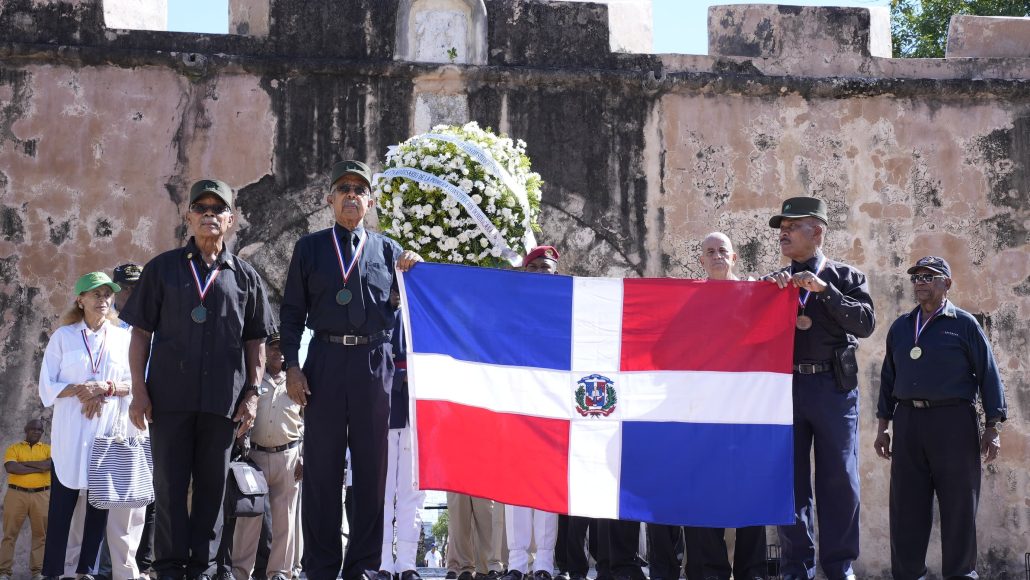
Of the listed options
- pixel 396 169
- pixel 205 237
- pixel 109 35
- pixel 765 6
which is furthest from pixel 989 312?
pixel 109 35

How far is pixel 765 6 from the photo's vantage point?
11.8m

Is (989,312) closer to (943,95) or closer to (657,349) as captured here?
(943,95)

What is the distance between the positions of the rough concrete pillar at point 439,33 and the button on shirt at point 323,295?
189 inches

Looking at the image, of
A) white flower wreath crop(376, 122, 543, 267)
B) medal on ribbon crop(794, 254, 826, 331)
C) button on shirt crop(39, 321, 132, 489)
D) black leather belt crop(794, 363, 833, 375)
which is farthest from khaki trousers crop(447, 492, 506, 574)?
medal on ribbon crop(794, 254, 826, 331)

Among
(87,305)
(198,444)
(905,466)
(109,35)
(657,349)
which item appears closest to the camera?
(198,444)

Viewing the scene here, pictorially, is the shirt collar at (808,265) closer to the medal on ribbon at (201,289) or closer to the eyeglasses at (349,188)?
the eyeglasses at (349,188)

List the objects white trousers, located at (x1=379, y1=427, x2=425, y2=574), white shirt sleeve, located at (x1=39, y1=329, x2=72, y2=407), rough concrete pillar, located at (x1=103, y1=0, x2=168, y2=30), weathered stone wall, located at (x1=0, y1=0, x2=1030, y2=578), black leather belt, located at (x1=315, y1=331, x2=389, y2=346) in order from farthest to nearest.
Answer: rough concrete pillar, located at (x1=103, y1=0, x2=168, y2=30), weathered stone wall, located at (x1=0, y1=0, x2=1030, y2=578), white shirt sleeve, located at (x1=39, y1=329, x2=72, y2=407), white trousers, located at (x1=379, y1=427, x2=425, y2=574), black leather belt, located at (x1=315, y1=331, x2=389, y2=346)

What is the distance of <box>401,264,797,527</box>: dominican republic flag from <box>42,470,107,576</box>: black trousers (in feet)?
8.61

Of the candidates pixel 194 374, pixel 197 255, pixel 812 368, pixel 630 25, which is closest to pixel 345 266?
pixel 197 255

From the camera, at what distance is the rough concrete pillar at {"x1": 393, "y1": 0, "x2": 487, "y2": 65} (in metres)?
11.4

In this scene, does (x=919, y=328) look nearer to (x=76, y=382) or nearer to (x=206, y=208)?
(x=206, y=208)

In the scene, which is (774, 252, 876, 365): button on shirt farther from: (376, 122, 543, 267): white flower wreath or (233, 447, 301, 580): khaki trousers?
(233, 447, 301, 580): khaki trousers

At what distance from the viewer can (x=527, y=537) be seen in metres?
7.87

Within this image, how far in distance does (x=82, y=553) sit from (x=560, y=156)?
5.41 m
